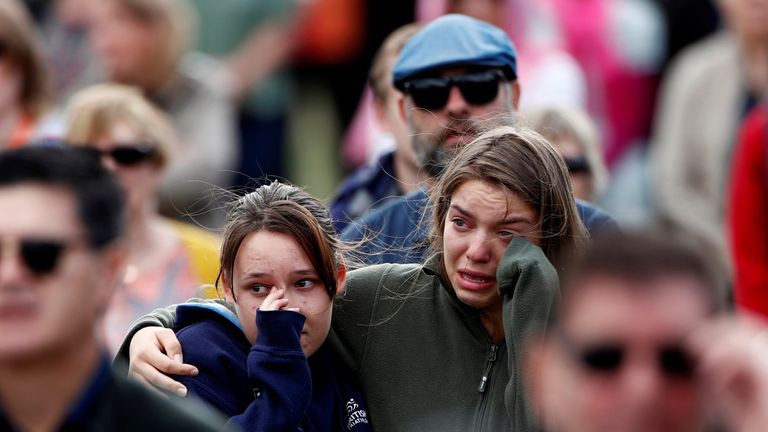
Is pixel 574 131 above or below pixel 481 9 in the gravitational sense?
below

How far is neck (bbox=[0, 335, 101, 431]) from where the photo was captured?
3.68m

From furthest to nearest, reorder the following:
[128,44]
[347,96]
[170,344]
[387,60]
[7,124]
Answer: [347,96] → [128,44] → [7,124] → [387,60] → [170,344]

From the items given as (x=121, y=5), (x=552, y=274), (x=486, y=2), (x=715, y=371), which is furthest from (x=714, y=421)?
(x=121, y=5)

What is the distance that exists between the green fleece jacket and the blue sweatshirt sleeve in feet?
1.35

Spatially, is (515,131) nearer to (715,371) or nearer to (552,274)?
(552,274)

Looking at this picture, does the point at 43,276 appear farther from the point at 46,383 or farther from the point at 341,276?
the point at 341,276

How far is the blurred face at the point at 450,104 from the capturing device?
20.5ft

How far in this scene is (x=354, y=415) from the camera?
506 centimetres

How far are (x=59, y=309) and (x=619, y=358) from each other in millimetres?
1235

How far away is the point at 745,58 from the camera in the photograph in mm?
8602

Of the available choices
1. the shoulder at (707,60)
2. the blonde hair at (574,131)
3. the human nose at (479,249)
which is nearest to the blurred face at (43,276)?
the human nose at (479,249)

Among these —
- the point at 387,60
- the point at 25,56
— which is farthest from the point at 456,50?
the point at 25,56

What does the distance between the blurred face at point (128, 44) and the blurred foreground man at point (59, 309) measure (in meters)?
Answer: 5.44

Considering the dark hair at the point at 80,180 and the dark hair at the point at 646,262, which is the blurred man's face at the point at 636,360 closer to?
the dark hair at the point at 646,262
